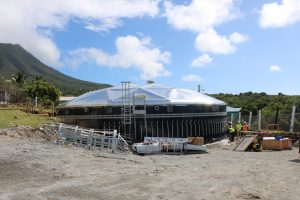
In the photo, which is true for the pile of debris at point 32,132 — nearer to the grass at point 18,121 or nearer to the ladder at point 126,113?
the grass at point 18,121

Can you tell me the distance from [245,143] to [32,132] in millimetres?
13380

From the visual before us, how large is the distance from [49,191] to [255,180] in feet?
21.7

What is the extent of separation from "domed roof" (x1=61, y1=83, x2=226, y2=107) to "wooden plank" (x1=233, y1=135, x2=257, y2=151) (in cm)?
594

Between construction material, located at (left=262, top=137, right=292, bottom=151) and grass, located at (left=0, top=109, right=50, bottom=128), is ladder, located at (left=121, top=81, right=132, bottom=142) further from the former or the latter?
construction material, located at (left=262, top=137, right=292, bottom=151)

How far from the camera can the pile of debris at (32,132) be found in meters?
24.8

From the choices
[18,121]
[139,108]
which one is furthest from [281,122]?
[18,121]

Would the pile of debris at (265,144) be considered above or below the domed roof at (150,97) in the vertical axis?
below

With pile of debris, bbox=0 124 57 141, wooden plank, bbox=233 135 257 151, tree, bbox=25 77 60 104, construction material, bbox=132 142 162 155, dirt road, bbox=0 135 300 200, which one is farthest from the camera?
tree, bbox=25 77 60 104

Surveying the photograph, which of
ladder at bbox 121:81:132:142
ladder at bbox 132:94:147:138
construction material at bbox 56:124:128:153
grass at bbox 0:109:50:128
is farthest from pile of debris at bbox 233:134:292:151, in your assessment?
grass at bbox 0:109:50:128

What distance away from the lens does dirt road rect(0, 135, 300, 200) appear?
1161 centimetres

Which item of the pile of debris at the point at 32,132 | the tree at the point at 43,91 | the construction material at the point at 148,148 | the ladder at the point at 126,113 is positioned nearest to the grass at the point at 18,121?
the pile of debris at the point at 32,132

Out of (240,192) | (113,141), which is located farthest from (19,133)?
(240,192)

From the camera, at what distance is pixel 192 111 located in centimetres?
3619

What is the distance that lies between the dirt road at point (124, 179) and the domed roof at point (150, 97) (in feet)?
53.3
